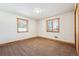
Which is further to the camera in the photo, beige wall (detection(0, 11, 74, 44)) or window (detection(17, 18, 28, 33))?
window (detection(17, 18, 28, 33))

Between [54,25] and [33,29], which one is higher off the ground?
[54,25]

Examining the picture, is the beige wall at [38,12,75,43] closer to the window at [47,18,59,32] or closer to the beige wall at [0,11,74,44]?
the beige wall at [0,11,74,44]

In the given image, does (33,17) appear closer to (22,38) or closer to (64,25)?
(22,38)

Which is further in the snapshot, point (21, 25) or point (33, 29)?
point (33, 29)

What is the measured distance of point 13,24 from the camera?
9.67 ft

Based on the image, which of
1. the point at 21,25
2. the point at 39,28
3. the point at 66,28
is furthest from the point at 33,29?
the point at 66,28

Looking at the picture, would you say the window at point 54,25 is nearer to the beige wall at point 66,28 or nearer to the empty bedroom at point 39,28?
the empty bedroom at point 39,28

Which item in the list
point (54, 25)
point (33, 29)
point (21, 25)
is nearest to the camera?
point (54, 25)

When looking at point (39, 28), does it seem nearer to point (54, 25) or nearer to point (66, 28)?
point (54, 25)

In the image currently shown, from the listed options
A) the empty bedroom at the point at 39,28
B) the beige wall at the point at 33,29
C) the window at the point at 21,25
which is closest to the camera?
the empty bedroom at the point at 39,28

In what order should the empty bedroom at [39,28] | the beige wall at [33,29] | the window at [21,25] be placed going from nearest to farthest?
1. the empty bedroom at [39,28]
2. the beige wall at [33,29]
3. the window at [21,25]

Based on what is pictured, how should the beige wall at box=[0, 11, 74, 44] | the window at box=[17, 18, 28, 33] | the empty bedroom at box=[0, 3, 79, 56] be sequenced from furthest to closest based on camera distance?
1. the window at box=[17, 18, 28, 33]
2. the beige wall at box=[0, 11, 74, 44]
3. the empty bedroom at box=[0, 3, 79, 56]

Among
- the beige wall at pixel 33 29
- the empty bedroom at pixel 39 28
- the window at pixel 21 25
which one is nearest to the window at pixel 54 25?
the empty bedroom at pixel 39 28

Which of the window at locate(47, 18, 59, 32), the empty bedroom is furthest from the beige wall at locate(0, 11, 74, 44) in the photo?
the window at locate(47, 18, 59, 32)
